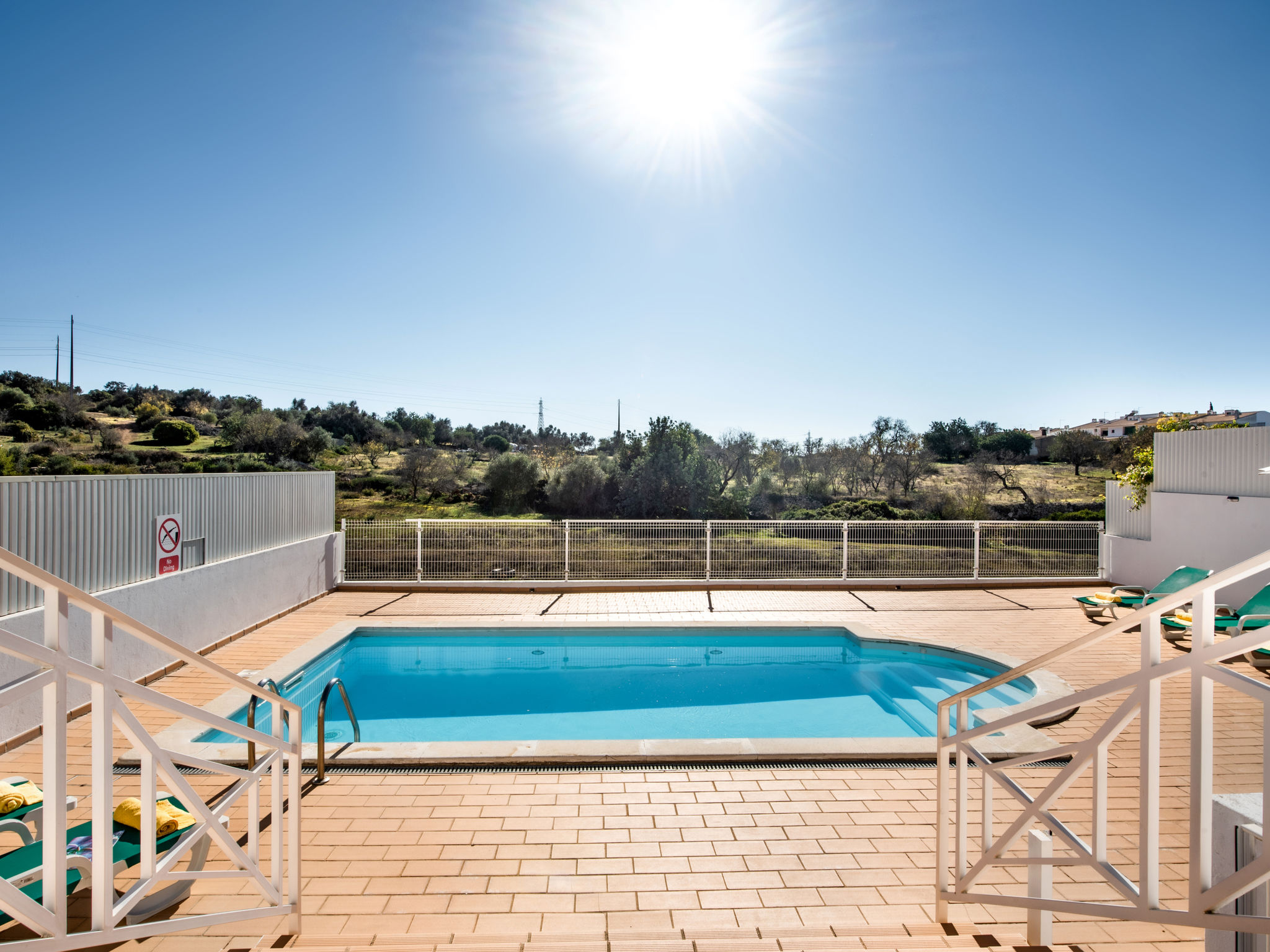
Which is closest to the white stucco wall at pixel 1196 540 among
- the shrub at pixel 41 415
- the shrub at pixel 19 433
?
the shrub at pixel 19 433

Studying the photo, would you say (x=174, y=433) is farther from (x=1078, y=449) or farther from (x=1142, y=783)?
(x=1078, y=449)

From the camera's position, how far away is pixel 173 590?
21.7 feet

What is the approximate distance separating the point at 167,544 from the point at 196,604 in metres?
0.78

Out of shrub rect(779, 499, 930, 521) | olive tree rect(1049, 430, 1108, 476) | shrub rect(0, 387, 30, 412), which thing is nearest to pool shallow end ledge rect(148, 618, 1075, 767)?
shrub rect(779, 499, 930, 521)

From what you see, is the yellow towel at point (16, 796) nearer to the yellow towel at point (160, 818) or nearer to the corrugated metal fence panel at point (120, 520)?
the yellow towel at point (160, 818)

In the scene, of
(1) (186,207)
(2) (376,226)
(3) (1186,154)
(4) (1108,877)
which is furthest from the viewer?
(1) (186,207)

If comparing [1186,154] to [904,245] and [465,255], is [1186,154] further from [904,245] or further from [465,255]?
[465,255]

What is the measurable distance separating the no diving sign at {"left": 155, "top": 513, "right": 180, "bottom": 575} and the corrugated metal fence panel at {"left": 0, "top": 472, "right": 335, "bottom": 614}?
0.07m

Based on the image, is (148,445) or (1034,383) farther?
(148,445)

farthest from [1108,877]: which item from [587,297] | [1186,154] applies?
[587,297]

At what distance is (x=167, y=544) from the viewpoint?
6625mm

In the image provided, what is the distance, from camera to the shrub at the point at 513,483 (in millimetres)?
21141

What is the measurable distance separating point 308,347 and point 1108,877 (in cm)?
2450

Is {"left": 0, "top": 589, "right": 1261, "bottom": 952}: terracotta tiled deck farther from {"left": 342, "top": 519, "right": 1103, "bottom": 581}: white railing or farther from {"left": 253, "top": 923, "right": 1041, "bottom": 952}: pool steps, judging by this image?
{"left": 342, "top": 519, "right": 1103, "bottom": 581}: white railing
